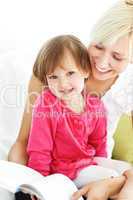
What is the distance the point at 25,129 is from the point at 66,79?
0.41 ft

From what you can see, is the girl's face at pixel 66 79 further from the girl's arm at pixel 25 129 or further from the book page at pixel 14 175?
the book page at pixel 14 175

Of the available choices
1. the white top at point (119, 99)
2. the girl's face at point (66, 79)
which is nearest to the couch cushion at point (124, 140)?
the white top at point (119, 99)

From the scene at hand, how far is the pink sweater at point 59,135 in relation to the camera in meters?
0.80

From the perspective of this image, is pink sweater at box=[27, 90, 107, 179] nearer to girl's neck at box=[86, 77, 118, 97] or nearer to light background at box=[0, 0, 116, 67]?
girl's neck at box=[86, 77, 118, 97]

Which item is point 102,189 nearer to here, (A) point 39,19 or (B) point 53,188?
(B) point 53,188

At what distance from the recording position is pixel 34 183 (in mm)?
725

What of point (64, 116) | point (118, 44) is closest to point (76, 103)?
point (64, 116)

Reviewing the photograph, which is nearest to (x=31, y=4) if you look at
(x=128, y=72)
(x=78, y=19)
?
(x=78, y=19)

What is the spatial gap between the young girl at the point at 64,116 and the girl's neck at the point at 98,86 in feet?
0.04

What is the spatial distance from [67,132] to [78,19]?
0.23m

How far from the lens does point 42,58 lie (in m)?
0.79

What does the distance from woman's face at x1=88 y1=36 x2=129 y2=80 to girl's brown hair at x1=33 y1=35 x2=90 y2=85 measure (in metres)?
0.02

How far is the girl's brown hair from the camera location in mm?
776

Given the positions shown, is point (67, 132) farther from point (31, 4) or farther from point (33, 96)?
point (31, 4)
